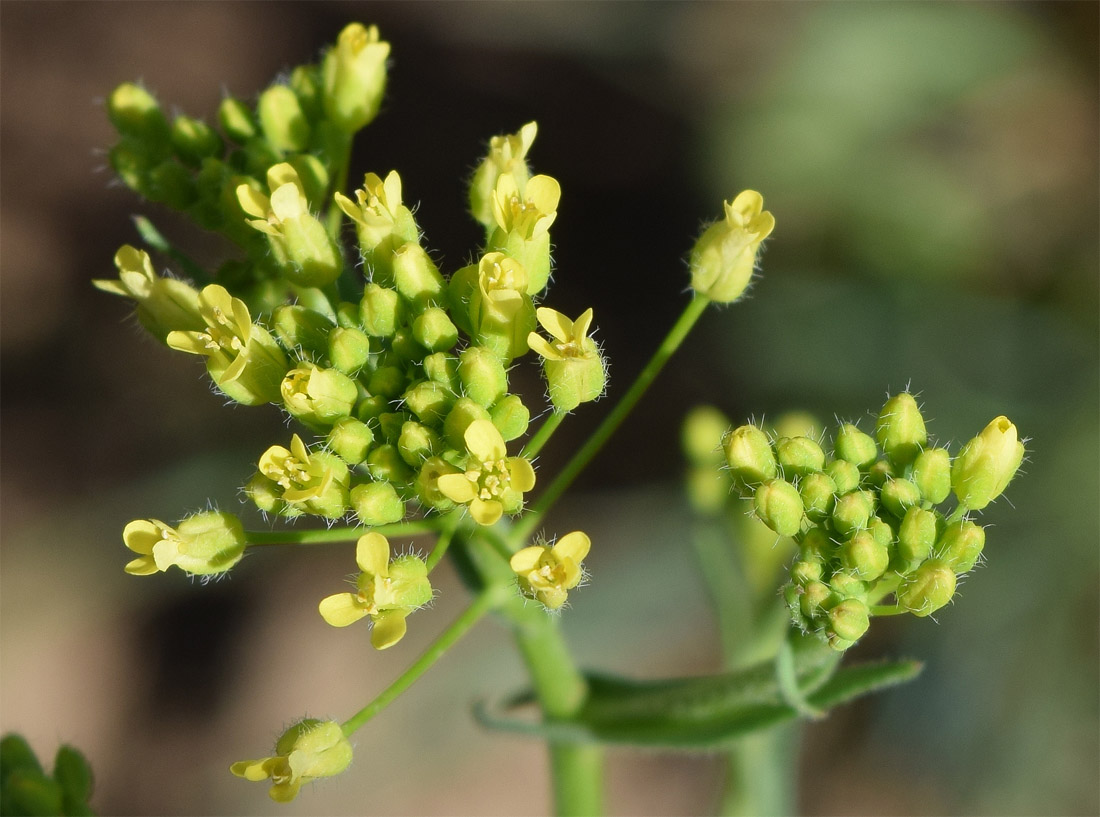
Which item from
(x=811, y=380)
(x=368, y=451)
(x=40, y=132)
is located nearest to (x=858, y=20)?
(x=811, y=380)

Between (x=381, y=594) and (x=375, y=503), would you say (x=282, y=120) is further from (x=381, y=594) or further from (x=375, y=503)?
(x=381, y=594)

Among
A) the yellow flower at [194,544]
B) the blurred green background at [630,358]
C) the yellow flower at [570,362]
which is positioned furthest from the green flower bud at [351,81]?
the blurred green background at [630,358]

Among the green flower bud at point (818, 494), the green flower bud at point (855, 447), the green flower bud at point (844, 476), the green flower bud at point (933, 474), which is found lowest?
the green flower bud at point (818, 494)

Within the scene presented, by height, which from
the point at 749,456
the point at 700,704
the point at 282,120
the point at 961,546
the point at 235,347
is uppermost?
the point at 961,546

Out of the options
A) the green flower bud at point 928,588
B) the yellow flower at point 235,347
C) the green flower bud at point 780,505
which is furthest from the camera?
the yellow flower at point 235,347

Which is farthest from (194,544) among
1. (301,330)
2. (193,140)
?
(193,140)

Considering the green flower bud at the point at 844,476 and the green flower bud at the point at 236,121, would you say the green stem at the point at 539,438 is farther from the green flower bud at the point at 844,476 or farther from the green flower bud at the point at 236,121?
the green flower bud at the point at 236,121

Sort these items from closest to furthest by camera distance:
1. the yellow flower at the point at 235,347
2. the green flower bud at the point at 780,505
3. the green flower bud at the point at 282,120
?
the green flower bud at the point at 780,505
the yellow flower at the point at 235,347
the green flower bud at the point at 282,120
